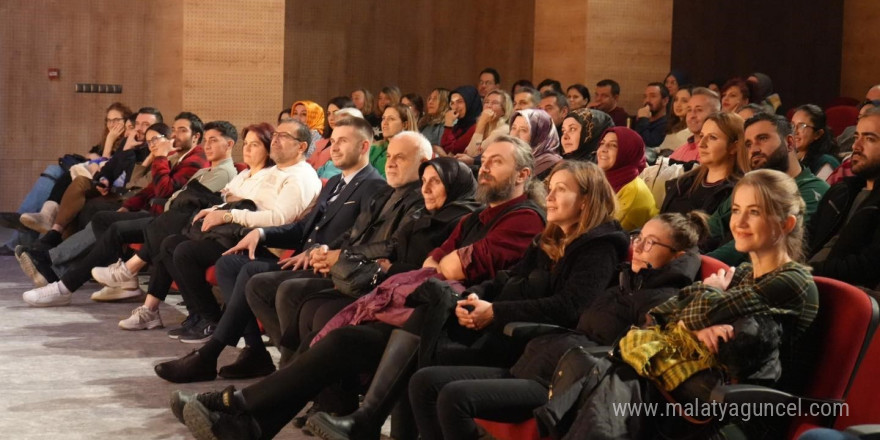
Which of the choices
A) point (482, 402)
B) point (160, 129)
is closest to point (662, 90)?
point (160, 129)

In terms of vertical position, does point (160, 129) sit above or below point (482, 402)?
above

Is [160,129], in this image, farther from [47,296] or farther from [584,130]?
[584,130]

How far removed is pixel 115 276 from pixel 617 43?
511 centimetres

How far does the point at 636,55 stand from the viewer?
10.2m

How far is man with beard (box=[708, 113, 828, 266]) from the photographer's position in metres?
4.45

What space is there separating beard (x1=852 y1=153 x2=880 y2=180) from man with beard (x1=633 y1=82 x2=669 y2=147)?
4.31 m

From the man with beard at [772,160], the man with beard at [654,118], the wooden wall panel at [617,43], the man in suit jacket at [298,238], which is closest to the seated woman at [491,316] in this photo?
the man with beard at [772,160]

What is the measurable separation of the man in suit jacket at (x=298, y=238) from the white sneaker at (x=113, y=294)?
1.89 metres

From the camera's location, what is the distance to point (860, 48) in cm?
1137

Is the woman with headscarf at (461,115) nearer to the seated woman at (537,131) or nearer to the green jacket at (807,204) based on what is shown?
the seated woman at (537,131)

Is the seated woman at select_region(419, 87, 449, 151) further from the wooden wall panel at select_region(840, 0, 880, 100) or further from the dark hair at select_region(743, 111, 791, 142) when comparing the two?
the dark hair at select_region(743, 111, 791, 142)

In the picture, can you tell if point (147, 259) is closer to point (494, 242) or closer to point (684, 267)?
point (494, 242)

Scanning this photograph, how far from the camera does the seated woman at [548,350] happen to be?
3.21 meters

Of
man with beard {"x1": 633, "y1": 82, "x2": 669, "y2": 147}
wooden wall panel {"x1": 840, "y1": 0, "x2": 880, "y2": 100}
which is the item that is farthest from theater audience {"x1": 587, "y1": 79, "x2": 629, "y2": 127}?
wooden wall panel {"x1": 840, "y1": 0, "x2": 880, "y2": 100}
